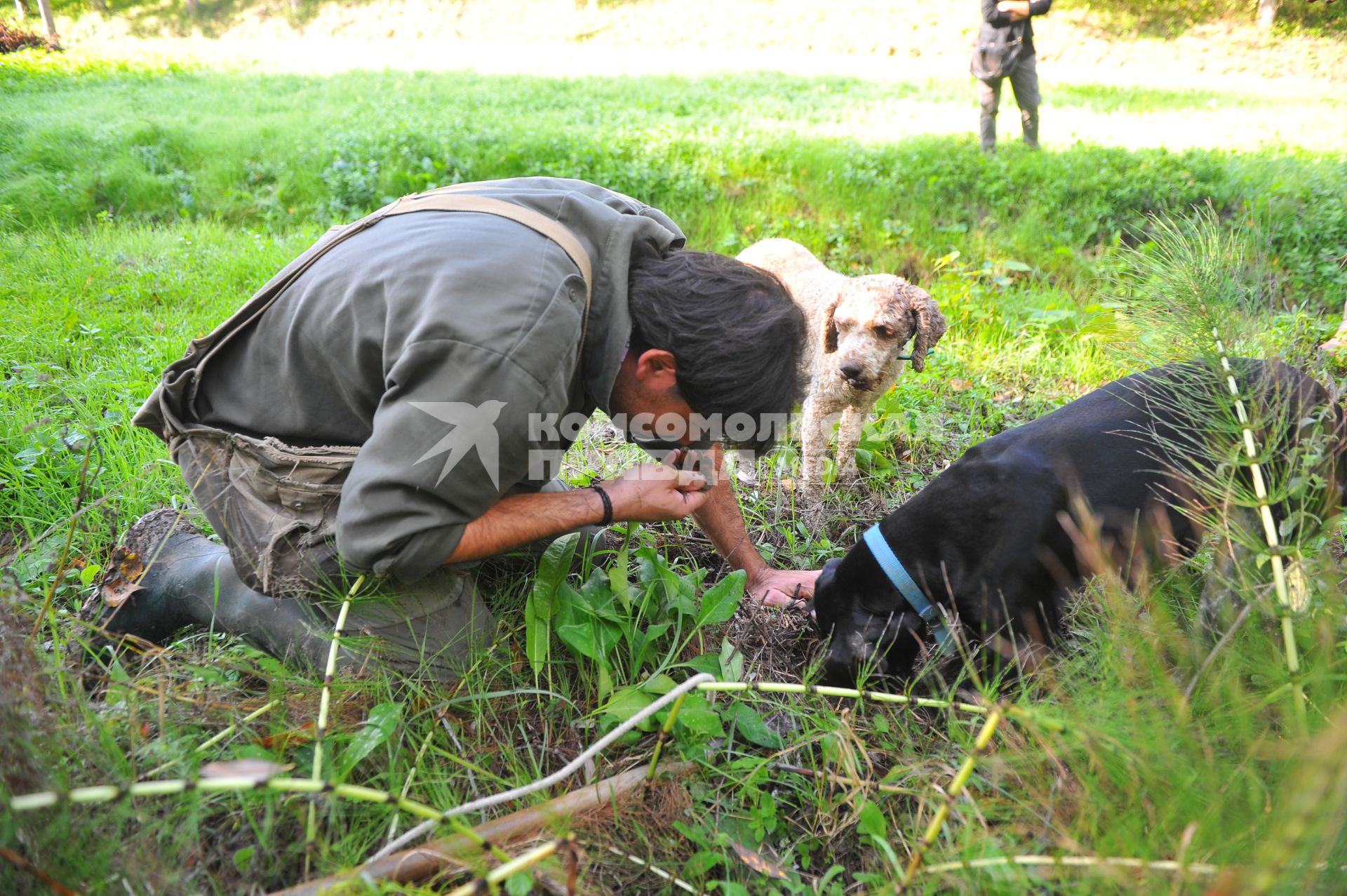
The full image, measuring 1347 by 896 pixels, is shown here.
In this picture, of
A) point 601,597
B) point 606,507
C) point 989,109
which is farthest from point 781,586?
point 989,109

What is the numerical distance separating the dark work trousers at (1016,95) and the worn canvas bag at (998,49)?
6 centimetres

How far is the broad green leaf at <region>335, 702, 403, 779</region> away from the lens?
1.74m

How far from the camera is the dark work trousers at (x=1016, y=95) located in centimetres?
664

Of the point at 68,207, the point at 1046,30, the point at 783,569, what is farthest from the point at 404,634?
the point at 1046,30

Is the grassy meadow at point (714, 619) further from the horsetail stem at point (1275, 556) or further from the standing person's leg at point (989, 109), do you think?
the standing person's leg at point (989, 109)

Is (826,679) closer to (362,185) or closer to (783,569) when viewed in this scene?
(783,569)

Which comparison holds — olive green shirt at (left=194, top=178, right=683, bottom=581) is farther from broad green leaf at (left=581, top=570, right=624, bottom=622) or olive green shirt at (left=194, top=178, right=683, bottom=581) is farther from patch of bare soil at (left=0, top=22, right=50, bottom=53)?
patch of bare soil at (left=0, top=22, right=50, bottom=53)

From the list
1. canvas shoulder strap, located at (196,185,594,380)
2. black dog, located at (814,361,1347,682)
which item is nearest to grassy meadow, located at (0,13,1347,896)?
black dog, located at (814,361,1347,682)

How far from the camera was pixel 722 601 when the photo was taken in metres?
2.33

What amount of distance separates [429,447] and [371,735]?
643 mm

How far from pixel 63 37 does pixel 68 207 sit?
1240cm

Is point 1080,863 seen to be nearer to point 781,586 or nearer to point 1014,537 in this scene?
point 1014,537

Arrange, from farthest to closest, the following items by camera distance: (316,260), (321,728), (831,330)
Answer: (831,330)
(316,260)
(321,728)

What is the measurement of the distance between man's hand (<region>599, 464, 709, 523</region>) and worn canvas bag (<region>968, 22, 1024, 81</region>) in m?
5.75
